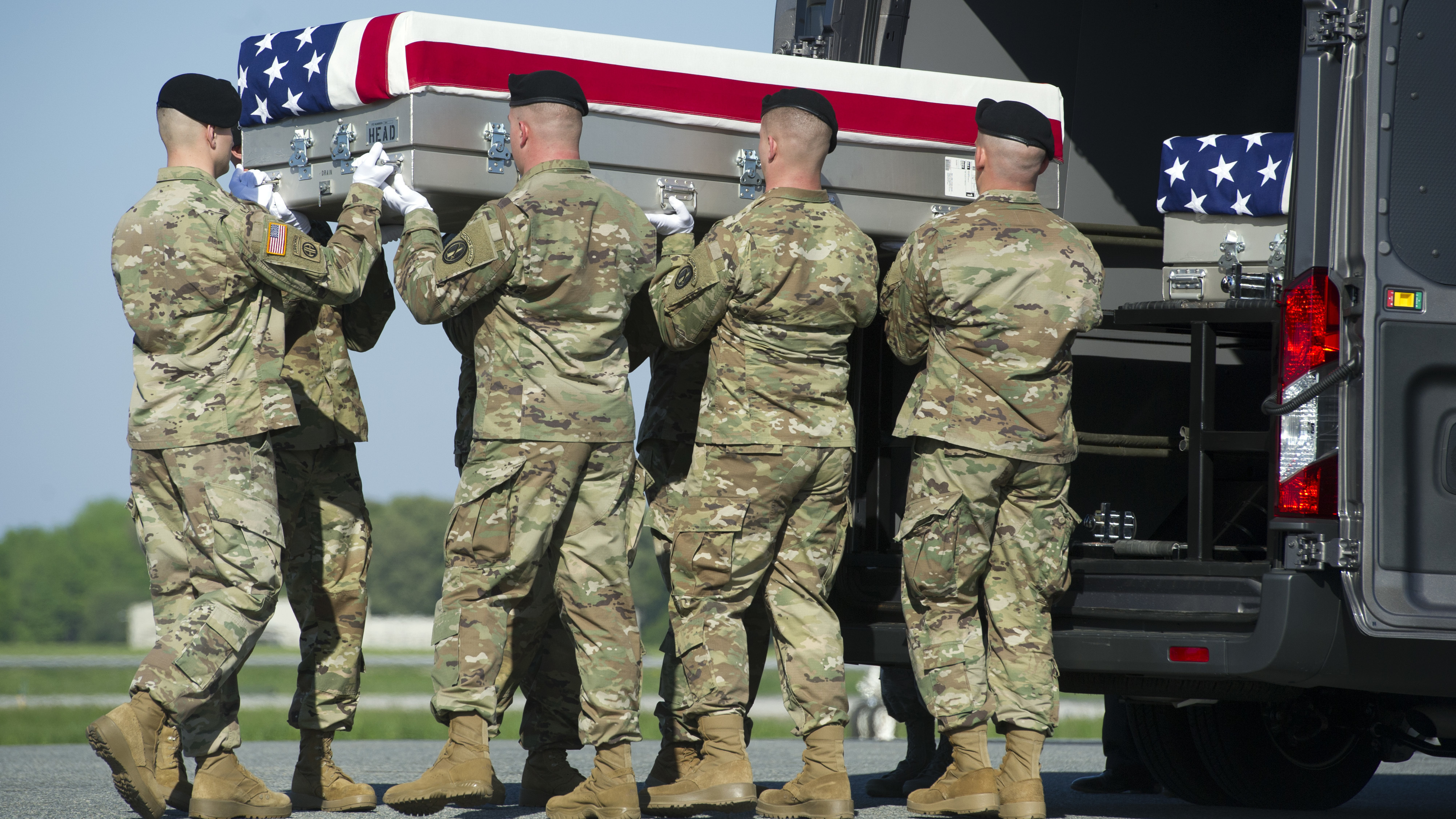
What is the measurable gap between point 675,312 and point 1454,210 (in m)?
1.91

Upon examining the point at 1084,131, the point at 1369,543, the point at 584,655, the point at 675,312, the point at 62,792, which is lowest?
the point at 62,792

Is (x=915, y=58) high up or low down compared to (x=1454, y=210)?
up

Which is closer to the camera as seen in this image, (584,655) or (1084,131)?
(584,655)

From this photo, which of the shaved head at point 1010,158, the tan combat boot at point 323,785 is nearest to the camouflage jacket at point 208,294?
the tan combat boot at point 323,785

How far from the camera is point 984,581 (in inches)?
166

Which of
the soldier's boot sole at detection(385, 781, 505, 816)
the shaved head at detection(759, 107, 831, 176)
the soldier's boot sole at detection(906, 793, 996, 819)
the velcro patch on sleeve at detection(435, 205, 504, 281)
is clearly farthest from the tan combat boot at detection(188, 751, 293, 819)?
the shaved head at detection(759, 107, 831, 176)

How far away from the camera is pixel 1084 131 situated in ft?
18.0

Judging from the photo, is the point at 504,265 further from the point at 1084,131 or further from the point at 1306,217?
the point at 1084,131

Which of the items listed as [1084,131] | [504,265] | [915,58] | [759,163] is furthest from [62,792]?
[1084,131]

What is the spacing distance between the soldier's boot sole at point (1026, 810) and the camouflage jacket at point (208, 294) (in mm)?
2100

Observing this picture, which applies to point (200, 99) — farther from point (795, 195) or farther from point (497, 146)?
point (795, 195)

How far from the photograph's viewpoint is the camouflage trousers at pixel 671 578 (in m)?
4.35

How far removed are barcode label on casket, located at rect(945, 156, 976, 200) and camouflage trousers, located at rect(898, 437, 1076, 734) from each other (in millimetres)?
919

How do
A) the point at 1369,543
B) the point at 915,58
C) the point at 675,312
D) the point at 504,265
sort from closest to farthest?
the point at 1369,543 → the point at 504,265 → the point at 675,312 → the point at 915,58
